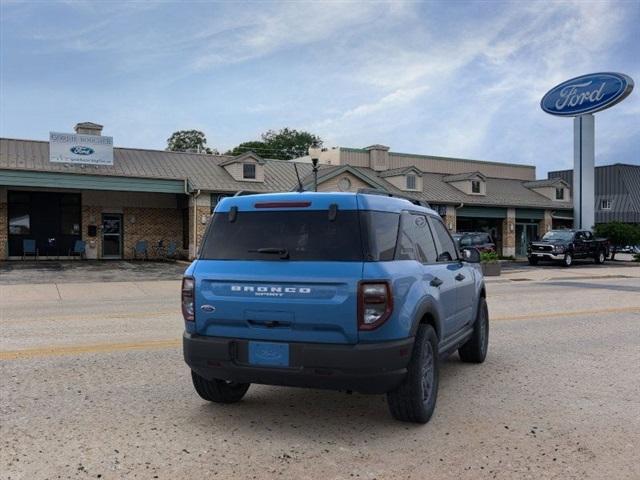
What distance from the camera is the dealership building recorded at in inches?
1072

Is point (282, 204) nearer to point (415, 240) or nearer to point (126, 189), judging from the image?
point (415, 240)

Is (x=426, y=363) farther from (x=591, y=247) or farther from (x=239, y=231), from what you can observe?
(x=591, y=247)

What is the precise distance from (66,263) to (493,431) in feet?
80.9

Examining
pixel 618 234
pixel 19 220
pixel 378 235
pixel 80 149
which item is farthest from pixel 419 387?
pixel 618 234

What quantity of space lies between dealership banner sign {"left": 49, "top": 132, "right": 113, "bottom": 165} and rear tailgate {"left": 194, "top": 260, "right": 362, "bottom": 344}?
24.9 metres

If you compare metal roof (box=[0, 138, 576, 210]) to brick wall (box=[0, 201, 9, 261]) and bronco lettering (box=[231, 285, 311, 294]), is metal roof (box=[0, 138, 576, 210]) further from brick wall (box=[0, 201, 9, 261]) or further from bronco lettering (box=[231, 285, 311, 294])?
bronco lettering (box=[231, 285, 311, 294])

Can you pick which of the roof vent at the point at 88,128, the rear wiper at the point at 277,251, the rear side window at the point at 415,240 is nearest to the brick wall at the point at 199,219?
the roof vent at the point at 88,128

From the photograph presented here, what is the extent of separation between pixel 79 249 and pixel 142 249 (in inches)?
115

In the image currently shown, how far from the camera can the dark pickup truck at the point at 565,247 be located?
3028 cm

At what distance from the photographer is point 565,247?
99.1ft

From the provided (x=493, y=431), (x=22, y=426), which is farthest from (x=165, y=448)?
(x=493, y=431)

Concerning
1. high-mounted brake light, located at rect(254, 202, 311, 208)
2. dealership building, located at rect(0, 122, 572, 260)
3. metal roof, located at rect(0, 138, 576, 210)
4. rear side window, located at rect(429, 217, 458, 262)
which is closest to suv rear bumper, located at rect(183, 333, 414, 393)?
high-mounted brake light, located at rect(254, 202, 311, 208)

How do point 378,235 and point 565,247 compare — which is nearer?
point 378,235

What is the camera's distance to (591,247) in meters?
32.3
